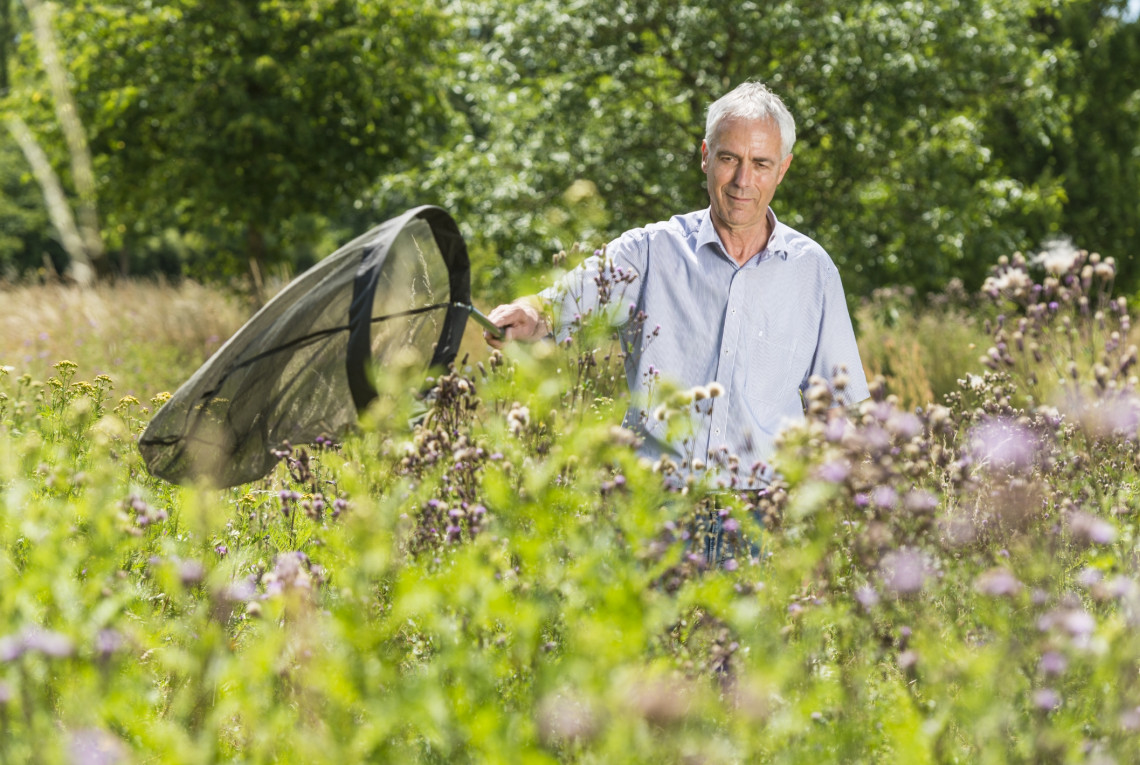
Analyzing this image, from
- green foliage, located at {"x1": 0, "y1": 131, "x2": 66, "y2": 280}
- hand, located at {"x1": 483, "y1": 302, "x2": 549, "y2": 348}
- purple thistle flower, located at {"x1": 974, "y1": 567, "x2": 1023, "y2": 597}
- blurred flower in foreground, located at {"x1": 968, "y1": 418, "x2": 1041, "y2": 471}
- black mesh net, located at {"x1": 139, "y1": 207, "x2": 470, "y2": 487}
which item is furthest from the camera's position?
green foliage, located at {"x1": 0, "y1": 131, "x2": 66, "y2": 280}

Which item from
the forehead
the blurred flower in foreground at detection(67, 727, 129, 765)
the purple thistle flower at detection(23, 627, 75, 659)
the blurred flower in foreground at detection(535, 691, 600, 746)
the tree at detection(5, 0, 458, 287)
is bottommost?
the blurred flower in foreground at detection(535, 691, 600, 746)

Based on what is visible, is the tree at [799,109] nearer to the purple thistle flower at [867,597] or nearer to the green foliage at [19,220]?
the purple thistle flower at [867,597]

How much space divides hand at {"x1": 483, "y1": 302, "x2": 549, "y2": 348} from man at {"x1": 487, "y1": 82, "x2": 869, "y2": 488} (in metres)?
0.08

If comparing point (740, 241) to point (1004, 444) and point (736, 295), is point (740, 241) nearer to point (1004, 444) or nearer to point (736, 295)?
point (736, 295)

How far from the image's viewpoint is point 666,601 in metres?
1.65

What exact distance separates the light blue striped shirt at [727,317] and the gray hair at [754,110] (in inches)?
11.4

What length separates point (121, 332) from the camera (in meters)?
8.52

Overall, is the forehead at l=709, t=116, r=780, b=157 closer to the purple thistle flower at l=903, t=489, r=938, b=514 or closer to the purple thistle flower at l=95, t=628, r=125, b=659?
the purple thistle flower at l=903, t=489, r=938, b=514

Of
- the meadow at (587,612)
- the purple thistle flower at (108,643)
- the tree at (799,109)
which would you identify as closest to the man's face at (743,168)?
the meadow at (587,612)

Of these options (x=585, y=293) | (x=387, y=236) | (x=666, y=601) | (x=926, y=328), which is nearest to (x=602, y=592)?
(x=666, y=601)

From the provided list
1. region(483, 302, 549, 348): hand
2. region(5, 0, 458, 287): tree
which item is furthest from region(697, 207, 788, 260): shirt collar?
region(5, 0, 458, 287): tree

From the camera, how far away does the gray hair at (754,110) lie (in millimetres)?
3033

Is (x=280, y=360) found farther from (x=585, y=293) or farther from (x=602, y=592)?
(x=602, y=592)

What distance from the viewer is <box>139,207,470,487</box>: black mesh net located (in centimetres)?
254
